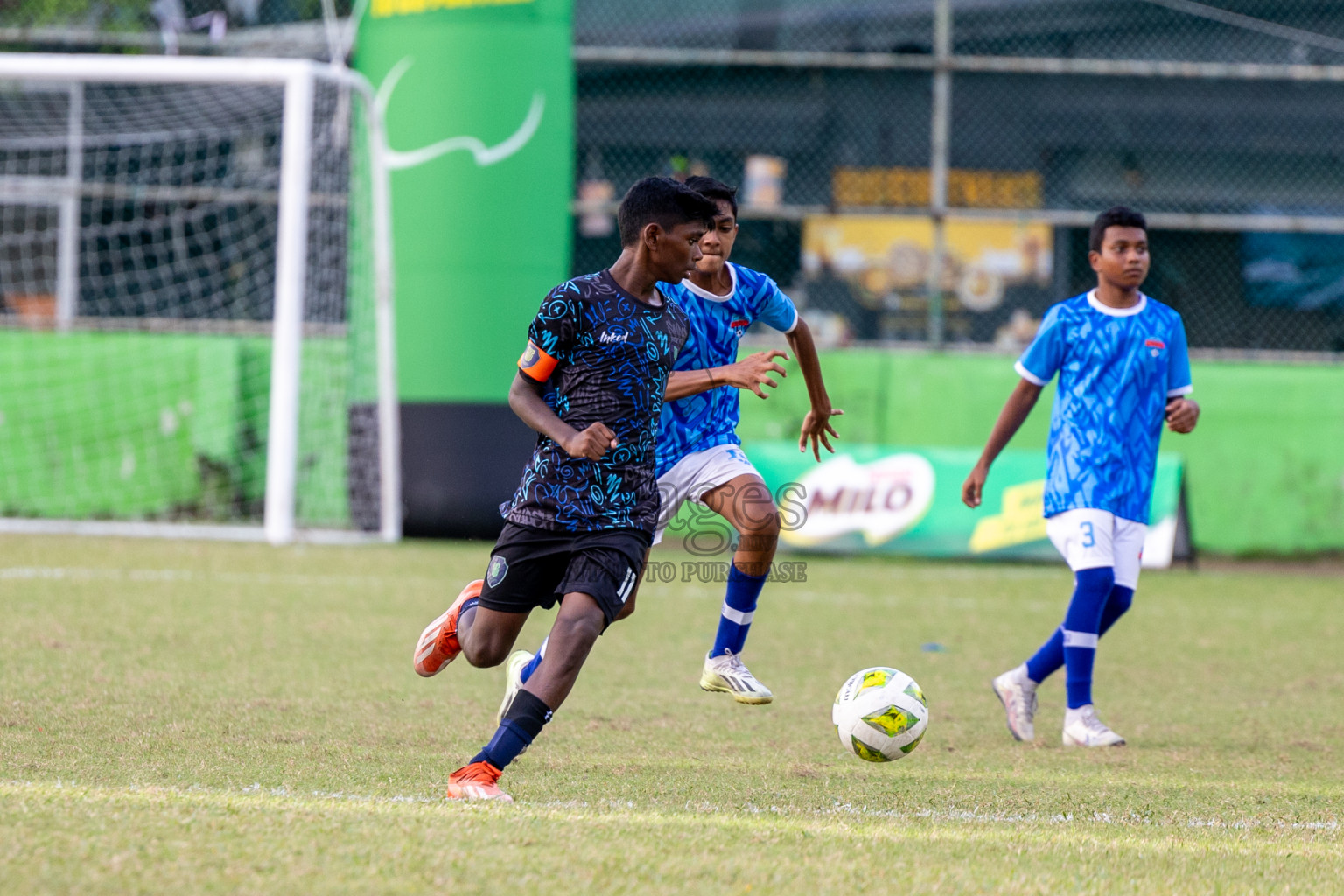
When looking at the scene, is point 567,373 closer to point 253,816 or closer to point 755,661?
point 253,816

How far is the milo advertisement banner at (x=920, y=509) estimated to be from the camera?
11.5m

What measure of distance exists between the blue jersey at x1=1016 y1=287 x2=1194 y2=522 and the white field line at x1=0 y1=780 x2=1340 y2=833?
1.84 m

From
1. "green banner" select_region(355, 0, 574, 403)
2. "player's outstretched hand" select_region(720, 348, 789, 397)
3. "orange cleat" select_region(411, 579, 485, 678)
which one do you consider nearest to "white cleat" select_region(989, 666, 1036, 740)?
"player's outstretched hand" select_region(720, 348, 789, 397)

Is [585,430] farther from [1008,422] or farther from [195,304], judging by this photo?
[195,304]

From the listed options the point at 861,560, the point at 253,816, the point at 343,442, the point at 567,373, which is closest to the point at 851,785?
the point at 567,373

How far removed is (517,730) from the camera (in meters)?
4.03

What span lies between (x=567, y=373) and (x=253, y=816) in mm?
1491

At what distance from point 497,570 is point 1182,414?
9.65 feet

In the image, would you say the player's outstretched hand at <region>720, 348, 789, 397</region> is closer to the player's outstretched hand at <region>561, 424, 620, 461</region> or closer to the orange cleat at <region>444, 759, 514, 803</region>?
the player's outstretched hand at <region>561, 424, 620, 461</region>

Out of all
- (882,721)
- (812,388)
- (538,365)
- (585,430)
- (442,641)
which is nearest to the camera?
(585,430)

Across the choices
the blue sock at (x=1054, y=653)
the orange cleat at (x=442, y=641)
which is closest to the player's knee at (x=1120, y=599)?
the blue sock at (x=1054, y=653)

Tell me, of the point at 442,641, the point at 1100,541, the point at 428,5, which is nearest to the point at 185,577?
the point at 442,641

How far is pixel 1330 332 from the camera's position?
1384 centimetres

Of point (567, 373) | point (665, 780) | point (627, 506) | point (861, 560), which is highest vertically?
point (567, 373)
